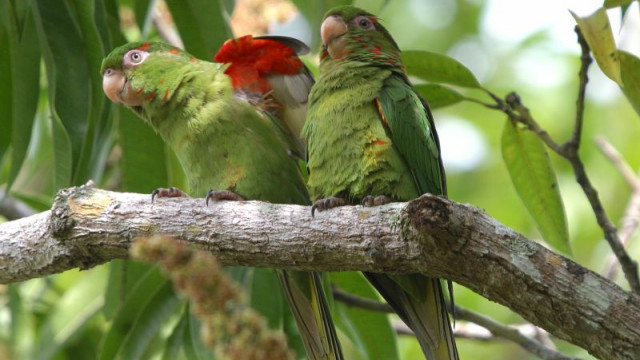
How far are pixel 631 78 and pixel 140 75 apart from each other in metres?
1.98

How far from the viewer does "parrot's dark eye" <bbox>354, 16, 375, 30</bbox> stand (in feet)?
12.6

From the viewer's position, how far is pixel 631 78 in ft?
11.1

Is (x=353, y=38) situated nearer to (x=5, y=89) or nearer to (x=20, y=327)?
(x=5, y=89)

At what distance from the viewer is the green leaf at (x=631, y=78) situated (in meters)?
3.37

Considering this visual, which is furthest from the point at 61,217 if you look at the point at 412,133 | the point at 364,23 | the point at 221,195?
the point at 364,23

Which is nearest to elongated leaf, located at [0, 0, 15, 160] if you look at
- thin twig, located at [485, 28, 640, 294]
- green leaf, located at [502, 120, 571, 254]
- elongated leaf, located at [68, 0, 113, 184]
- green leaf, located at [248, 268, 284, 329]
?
elongated leaf, located at [68, 0, 113, 184]

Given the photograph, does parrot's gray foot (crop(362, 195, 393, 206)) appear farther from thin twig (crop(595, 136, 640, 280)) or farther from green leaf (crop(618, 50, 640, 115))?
thin twig (crop(595, 136, 640, 280))

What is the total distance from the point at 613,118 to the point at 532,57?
1.06 metres

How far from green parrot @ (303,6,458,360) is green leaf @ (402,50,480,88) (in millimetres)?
268

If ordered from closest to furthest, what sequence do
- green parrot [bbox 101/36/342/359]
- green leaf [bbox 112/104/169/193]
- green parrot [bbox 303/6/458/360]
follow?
green parrot [bbox 303/6/458/360] < green parrot [bbox 101/36/342/359] < green leaf [bbox 112/104/169/193]

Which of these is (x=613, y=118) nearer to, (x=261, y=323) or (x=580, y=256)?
(x=580, y=256)

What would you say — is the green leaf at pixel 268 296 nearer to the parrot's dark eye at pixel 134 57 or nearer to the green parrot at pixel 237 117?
the green parrot at pixel 237 117

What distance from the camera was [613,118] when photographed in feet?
22.0

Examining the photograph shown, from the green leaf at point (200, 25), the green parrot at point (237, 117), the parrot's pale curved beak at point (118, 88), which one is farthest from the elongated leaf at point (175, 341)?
the green leaf at point (200, 25)
